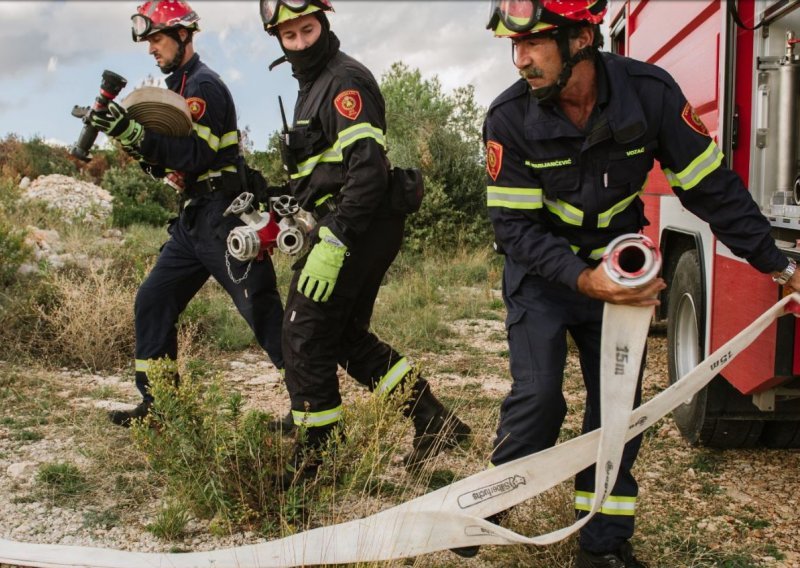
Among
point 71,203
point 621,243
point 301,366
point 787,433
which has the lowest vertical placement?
point 787,433

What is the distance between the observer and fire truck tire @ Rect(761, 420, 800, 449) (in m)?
4.17

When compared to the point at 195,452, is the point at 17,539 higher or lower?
lower

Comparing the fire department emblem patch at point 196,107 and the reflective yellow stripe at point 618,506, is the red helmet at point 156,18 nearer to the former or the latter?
the fire department emblem patch at point 196,107

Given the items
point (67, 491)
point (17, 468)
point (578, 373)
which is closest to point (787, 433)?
point (578, 373)

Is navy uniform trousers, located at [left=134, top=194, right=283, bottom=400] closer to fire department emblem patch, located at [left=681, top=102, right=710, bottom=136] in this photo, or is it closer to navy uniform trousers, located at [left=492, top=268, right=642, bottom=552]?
navy uniform trousers, located at [left=492, top=268, right=642, bottom=552]

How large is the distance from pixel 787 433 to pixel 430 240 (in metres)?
7.07

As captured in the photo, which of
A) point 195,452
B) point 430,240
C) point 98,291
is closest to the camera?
point 195,452

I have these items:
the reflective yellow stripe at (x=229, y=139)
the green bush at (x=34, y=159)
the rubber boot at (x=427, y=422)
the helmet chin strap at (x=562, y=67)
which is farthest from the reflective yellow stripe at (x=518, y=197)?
the green bush at (x=34, y=159)

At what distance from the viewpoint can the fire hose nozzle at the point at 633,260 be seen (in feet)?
7.78

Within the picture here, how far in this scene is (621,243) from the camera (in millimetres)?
2438

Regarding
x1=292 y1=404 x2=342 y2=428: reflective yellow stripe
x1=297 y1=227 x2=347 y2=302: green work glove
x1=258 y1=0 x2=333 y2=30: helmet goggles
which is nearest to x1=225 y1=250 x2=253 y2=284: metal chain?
x1=297 y1=227 x2=347 y2=302: green work glove

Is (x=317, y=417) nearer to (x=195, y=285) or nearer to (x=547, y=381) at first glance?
(x=547, y=381)

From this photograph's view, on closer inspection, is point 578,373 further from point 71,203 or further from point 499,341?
point 71,203

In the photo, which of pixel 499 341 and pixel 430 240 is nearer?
pixel 499 341
